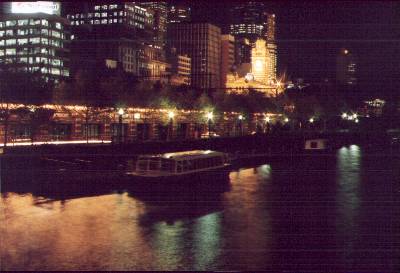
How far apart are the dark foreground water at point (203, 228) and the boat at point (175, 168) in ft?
2.15

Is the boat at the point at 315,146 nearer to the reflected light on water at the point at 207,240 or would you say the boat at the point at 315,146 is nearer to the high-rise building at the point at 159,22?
the reflected light on water at the point at 207,240

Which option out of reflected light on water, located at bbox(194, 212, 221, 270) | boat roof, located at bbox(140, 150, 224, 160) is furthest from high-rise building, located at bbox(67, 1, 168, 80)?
reflected light on water, located at bbox(194, 212, 221, 270)

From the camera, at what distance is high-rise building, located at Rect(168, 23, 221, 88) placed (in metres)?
157

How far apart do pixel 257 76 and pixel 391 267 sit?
15624cm

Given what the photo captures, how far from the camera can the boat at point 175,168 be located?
827 inches

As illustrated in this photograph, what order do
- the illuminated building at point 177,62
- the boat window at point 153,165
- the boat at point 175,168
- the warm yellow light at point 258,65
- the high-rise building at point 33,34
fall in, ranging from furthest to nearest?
the warm yellow light at point 258,65
the illuminated building at point 177,62
the high-rise building at point 33,34
the boat window at point 153,165
the boat at point 175,168

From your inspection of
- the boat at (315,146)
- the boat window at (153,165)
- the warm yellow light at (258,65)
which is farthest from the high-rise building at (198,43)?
the boat window at (153,165)

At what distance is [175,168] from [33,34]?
93.0 metres

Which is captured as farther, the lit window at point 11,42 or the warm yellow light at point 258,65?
the warm yellow light at point 258,65

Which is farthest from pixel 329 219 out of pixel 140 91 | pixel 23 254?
pixel 140 91

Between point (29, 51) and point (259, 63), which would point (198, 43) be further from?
point (29, 51)

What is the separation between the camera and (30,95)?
35844mm

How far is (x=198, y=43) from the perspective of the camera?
158500mm

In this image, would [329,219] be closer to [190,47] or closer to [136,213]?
[136,213]
